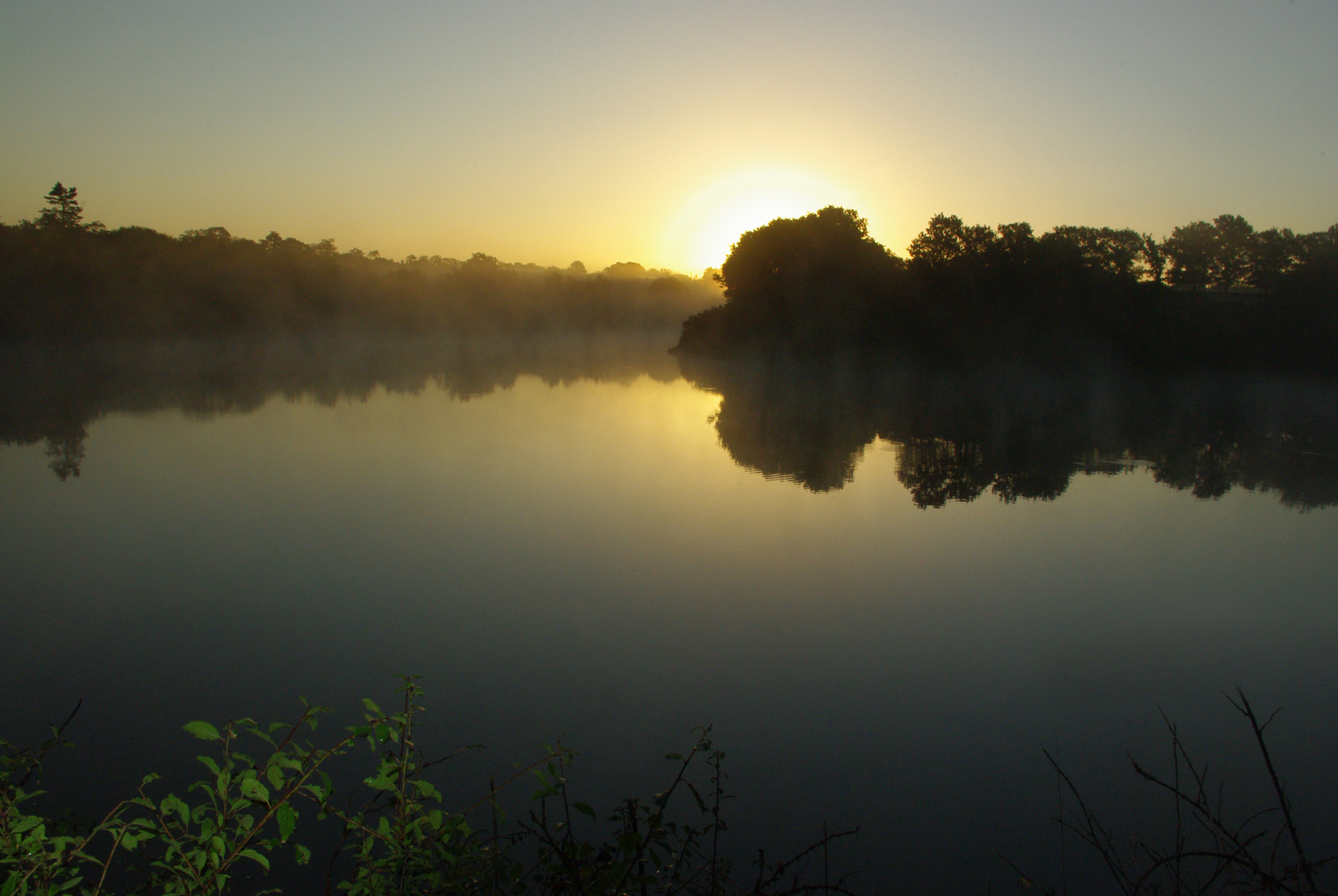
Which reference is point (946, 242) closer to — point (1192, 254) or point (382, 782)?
point (1192, 254)

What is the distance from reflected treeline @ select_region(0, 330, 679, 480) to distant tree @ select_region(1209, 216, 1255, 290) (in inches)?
740

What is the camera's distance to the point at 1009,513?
663 centimetres

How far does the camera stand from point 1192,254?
85.7ft

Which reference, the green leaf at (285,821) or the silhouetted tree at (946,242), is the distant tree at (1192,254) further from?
the green leaf at (285,821)

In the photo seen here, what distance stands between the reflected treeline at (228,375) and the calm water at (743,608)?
7.35 feet

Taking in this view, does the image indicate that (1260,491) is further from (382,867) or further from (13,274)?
(13,274)

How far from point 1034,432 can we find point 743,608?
852 centimetres

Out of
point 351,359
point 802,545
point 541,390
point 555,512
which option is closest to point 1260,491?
point 802,545

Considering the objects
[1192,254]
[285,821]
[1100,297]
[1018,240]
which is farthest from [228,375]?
[1192,254]

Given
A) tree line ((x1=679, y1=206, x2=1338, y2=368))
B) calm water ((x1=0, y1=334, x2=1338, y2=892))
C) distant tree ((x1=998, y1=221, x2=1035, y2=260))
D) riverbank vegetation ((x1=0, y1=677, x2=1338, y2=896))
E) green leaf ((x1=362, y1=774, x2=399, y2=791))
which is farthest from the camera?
distant tree ((x1=998, y1=221, x2=1035, y2=260))

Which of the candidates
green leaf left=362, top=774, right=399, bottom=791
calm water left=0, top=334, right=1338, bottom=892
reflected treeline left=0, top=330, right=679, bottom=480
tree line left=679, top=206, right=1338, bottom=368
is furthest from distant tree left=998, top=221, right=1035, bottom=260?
green leaf left=362, top=774, right=399, bottom=791

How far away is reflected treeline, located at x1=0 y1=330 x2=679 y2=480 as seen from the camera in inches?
476

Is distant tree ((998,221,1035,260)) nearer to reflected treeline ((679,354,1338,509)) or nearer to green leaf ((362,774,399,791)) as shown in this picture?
reflected treeline ((679,354,1338,509))

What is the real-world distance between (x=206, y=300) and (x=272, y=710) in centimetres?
4248
